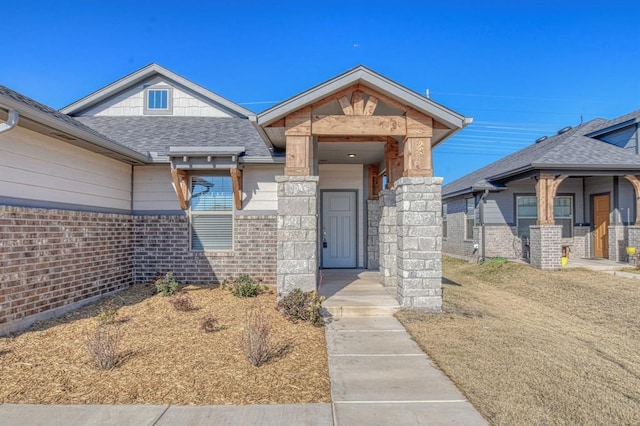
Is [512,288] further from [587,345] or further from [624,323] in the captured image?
[587,345]

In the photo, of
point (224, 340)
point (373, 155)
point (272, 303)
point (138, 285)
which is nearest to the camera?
point (224, 340)

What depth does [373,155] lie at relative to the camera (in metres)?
10.0

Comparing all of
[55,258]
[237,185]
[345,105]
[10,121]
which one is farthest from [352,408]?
[237,185]

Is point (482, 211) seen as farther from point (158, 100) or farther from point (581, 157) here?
point (158, 100)

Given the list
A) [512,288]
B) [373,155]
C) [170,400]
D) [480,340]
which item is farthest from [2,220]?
[512,288]

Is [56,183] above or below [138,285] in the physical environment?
above

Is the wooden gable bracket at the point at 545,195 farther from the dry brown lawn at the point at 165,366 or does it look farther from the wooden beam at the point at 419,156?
the dry brown lawn at the point at 165,366

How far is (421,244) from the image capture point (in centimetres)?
659

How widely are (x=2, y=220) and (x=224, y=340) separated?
141 inches

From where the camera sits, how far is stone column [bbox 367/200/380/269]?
1091cm

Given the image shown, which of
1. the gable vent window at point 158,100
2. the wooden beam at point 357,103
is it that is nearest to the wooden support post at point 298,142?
the wooden beam at point 357,103

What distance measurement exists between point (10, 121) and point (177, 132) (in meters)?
4.92

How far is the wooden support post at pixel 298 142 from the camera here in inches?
262

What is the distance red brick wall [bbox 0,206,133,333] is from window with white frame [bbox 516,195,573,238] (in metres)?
13.4
